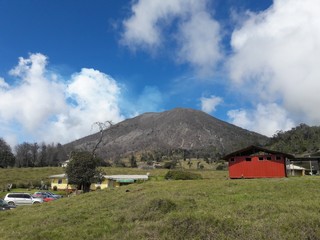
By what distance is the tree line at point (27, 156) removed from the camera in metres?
125

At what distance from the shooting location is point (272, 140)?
6378 inches

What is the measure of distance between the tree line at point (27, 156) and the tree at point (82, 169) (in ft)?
280

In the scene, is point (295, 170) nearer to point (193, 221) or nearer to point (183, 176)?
point (183, 176)

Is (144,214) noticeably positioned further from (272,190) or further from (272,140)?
(272,140)

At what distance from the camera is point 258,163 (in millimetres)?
47438

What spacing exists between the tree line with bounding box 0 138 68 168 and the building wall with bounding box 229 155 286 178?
3932 inches

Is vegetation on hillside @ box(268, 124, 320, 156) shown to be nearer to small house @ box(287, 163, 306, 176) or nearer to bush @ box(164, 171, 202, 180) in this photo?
small house @ box(287, 163, 306, 176)

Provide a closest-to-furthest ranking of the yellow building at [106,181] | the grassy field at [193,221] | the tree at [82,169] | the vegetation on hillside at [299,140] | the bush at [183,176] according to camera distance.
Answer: the grassy field at [193,221] → the tree at [82,169] → the bush at [183,176] → the yellow building at [106,181] → the vegetation on hillside at [299,140]

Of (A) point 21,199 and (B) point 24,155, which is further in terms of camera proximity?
(B) point 24,155

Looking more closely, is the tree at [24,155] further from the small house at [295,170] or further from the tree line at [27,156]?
the small house at [295,170]

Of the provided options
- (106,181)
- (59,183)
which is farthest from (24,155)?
(106,181)

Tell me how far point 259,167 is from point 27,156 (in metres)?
109

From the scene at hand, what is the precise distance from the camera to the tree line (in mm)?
124750

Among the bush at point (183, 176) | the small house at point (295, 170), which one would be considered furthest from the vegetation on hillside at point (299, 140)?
the bush at point (183, 176)
